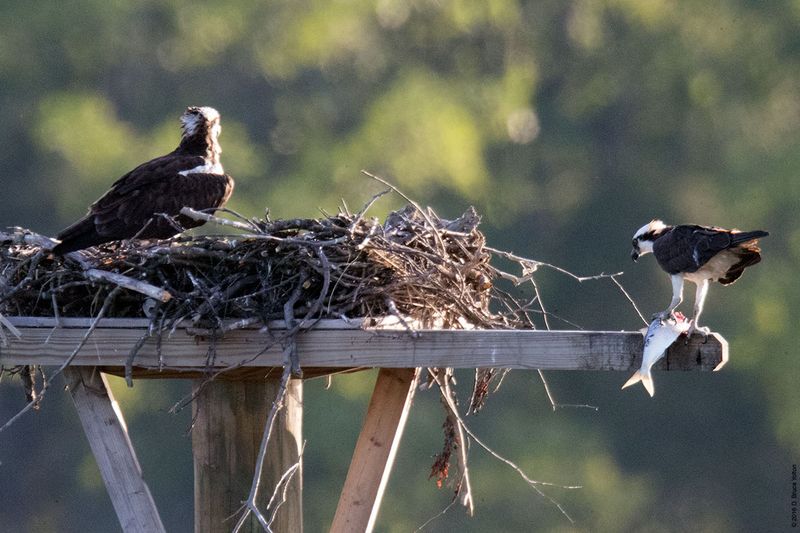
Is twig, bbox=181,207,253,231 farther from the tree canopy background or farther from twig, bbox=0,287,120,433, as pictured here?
the tree canopy background

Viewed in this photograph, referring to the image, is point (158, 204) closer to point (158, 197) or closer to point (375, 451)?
point (158, 197)

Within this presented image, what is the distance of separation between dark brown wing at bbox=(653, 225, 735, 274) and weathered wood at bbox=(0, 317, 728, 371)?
91 cm

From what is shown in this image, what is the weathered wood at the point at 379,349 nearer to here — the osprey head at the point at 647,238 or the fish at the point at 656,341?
the fish at the point at 656,341

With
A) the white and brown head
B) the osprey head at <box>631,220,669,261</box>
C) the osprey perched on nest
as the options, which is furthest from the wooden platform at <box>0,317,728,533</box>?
the white and brown head

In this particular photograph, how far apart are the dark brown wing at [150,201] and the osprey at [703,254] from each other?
175 centimetres

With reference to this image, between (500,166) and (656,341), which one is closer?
(656,341)

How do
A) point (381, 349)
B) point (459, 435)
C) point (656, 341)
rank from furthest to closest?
point (459, 435) → point (381, 349) → point (656, 341)

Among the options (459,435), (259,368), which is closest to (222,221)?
(259,368)

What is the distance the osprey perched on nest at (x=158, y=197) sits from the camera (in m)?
4.58

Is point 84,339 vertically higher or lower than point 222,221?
lower

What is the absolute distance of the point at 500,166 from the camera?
1068cm

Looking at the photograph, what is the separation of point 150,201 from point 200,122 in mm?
1000

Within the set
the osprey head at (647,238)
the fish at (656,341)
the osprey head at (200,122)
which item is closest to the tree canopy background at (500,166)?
the osprey head at (200,122)

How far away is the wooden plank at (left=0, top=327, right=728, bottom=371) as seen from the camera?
11.2 ft
